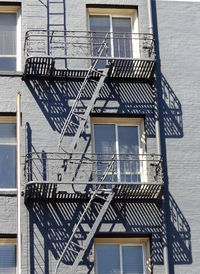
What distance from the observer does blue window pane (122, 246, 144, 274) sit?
29719 millimetres

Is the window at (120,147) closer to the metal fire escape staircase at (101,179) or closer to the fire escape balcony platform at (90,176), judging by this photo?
the fire escape balcony platform at (90,176)

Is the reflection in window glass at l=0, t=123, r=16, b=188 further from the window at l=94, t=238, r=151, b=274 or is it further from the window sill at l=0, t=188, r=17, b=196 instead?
the window at l=94, t=238, r=151, b=274

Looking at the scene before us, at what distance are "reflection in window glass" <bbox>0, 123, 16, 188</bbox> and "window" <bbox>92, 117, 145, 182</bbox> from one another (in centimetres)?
228

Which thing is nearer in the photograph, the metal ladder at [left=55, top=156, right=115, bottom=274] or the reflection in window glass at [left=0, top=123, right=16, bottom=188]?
the metal ladder at [left=55, top=156, right=115, bottom=274]

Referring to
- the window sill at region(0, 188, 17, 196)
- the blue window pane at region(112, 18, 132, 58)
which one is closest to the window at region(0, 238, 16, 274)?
the window sill at region(0, 188, 17, 196)

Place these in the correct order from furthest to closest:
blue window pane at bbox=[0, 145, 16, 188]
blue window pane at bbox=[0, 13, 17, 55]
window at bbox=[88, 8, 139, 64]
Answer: window at bbox=[88, 8, 139, 64] < blue window pane at bbox=[0, 13, 17, 55] < blue window pane at bbox=[0, 145, 16, 188]

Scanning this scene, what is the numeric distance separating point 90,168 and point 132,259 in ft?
8.96

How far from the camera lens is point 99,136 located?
31.1 metres

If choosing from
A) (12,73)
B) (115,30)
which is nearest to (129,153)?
(115,30)

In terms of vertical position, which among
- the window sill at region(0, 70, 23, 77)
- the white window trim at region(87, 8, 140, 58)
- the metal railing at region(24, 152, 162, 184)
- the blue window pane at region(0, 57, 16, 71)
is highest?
the white window trim at region(87, 8, 140, 58)

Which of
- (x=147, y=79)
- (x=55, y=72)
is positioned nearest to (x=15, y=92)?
(x=55, y=72)

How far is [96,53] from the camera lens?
104ft

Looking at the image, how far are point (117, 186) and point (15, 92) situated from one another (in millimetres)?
4039

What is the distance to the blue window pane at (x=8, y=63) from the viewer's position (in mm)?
31422
